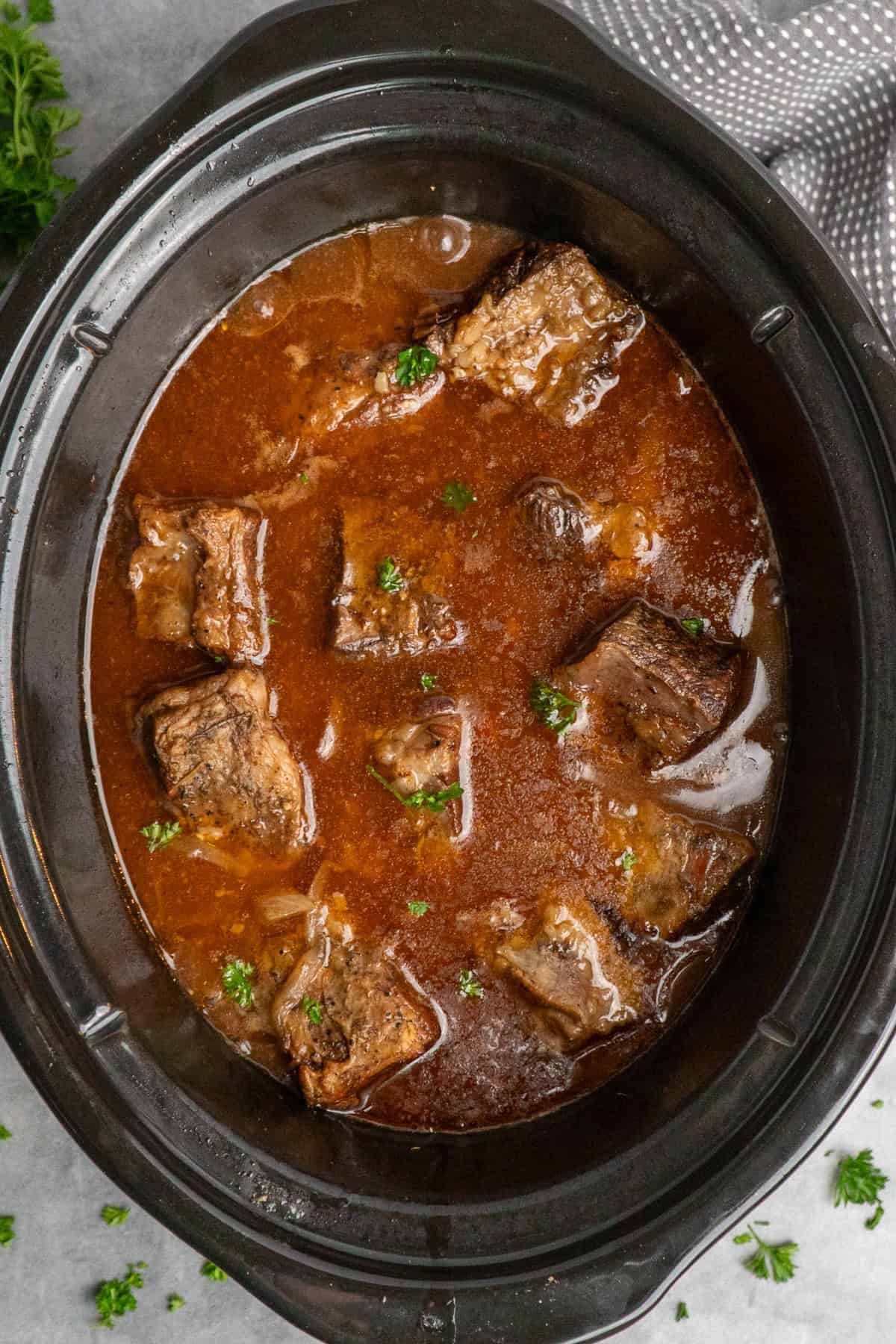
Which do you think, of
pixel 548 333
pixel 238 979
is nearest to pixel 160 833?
pixel 238 979

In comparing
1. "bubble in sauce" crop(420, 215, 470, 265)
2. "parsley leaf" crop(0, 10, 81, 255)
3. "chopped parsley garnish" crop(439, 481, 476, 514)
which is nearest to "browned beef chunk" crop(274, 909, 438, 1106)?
"chopped parsley garnish" crop(439, 481, 476, 514)

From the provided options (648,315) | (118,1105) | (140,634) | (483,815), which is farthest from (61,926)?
(648,315)

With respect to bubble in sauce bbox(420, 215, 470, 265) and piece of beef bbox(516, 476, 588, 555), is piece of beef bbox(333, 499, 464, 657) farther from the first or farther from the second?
bubble in sauce bbox(420, 215, 470, 265)

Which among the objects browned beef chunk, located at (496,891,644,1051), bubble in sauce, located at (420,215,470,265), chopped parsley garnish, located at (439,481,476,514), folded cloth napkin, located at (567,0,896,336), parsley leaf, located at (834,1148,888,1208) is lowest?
parsley leaf, located at (834,1148,888,1208)

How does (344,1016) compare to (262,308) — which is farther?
(262,308)

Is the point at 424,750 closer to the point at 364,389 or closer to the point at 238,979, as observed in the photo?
the point at 238,979

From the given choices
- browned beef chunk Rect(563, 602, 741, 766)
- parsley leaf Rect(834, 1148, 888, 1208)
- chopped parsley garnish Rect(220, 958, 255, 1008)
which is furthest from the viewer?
parsley leaf Rect(834, 1148, 888, 1208)

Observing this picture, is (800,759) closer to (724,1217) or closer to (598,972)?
(598,972)

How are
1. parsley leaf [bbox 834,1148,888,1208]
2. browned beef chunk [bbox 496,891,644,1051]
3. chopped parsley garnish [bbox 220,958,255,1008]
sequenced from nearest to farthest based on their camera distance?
browned beef chunk [bbox 496,891,644,1051], chopped parsley garnish [bbox 220,958,255,1008], parsley leaf [bbox 834,1148,888,1208]
